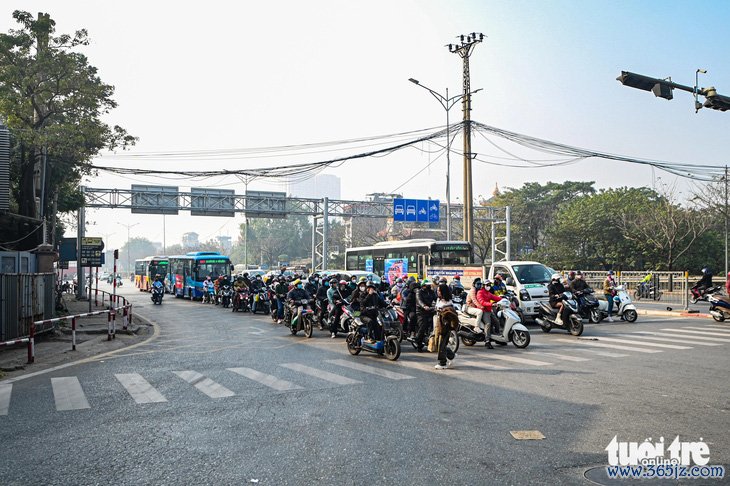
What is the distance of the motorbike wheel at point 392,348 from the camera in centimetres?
1147

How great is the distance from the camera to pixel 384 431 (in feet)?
20.7

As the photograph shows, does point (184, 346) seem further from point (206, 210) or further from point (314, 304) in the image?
point (206, 210)

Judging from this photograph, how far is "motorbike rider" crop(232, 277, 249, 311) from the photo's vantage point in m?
26.3

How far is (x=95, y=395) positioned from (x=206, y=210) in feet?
127

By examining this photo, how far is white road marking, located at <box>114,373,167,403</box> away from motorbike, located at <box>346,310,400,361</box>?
14.7 ft

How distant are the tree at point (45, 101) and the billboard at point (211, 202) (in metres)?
20.6

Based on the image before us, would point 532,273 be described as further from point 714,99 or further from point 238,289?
point 238,289

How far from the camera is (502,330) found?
541 inches

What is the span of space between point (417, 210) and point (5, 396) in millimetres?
33558

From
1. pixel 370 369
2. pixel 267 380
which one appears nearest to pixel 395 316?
pixel 370 369

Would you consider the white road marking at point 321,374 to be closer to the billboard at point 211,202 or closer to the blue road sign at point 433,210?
the blue road sign at point 433,210

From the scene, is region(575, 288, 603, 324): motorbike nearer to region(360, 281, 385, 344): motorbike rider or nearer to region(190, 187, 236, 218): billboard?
region(360, 281, 385, 344): motorbike rider

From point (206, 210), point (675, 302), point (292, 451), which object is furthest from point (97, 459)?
point (206, 210)

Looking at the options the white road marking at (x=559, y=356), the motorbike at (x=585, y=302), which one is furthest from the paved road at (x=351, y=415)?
the motorbike at (x=585, y=302)
